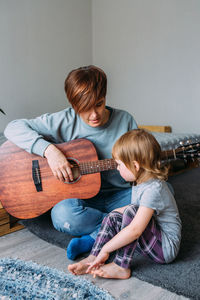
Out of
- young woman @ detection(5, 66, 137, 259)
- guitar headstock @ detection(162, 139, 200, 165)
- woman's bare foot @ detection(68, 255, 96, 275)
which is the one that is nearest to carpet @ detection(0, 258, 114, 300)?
woman's bare foot @ detection(68, 255, 96, 275)

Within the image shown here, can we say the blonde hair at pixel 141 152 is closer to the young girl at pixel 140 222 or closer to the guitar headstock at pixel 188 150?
the young girl at pixel 140 222

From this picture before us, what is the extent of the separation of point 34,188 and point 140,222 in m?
0.53

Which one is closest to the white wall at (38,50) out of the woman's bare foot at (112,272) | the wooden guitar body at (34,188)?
the wooden guitar body at (34,188)

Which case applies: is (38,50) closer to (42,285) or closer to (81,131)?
(81,131)

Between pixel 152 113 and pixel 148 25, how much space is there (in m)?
1.09

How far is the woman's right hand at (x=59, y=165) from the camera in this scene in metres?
1.13

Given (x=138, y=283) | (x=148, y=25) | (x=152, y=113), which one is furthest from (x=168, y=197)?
(x=148, y=25)

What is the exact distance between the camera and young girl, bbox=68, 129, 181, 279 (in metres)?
0.90

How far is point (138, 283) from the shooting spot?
913 mm

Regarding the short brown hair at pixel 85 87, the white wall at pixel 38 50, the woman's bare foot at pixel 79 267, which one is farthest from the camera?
the white wall at pixel 38 50

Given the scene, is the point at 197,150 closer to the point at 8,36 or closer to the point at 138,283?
the point at 138,283

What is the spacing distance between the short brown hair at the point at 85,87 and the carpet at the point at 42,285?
66 cm

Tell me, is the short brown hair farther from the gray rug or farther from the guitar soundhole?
the gray rug

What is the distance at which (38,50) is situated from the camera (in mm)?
3117
